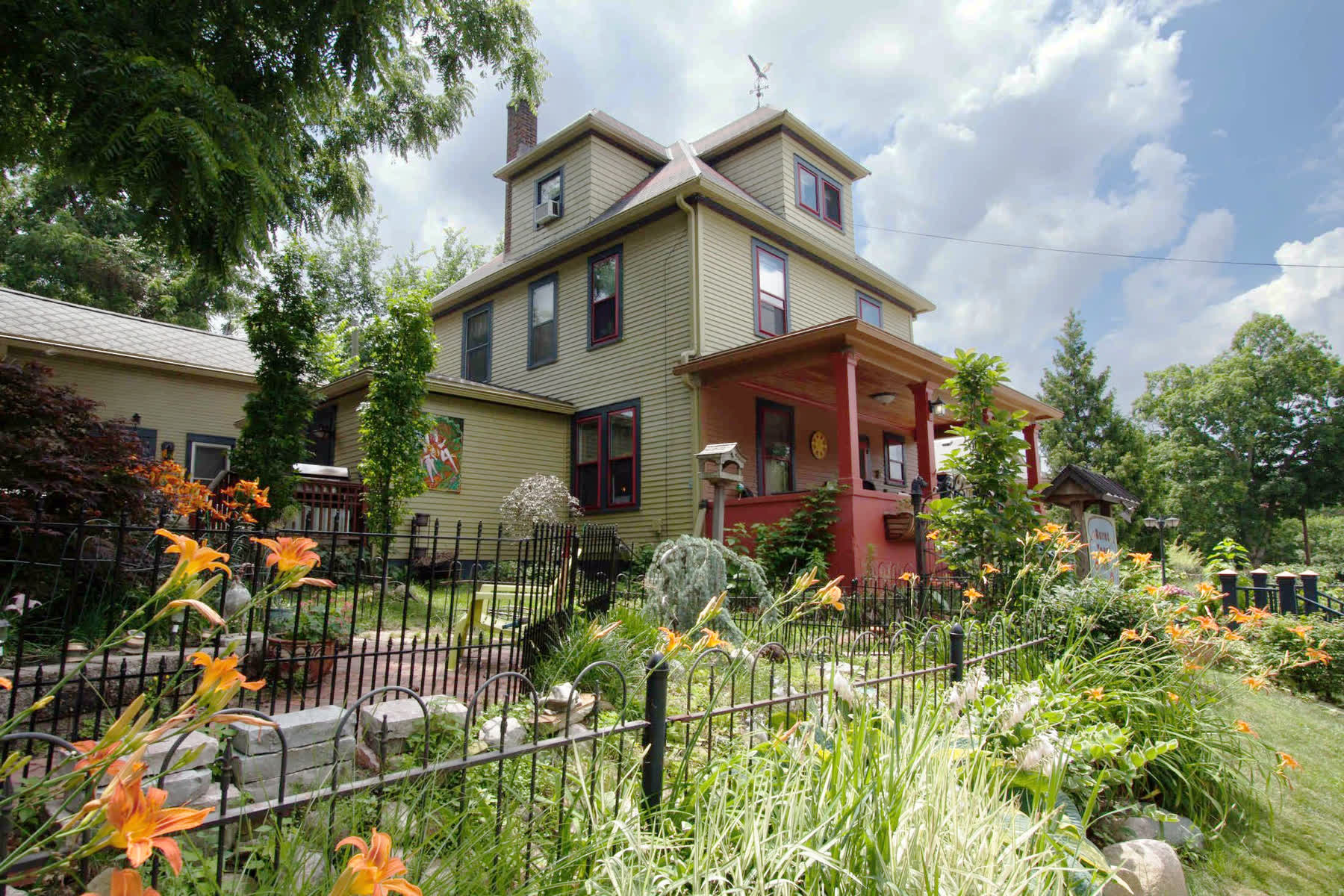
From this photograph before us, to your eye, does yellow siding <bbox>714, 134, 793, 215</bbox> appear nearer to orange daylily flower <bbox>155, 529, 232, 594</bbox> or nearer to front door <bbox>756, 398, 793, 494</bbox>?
front door <bbox>756, 398, 793, 494</bbox>

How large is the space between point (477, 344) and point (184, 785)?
48.0 ft

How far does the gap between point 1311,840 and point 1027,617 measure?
174 cm

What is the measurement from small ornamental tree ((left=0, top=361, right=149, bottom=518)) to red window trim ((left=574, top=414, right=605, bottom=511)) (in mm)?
8337

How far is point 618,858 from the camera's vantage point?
6.52 feet

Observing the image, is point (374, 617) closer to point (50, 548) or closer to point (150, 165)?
point (50, 548)

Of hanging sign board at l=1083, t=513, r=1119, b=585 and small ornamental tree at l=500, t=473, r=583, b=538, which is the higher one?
small ornamental tree at l=500, t=473, r=583, b=538

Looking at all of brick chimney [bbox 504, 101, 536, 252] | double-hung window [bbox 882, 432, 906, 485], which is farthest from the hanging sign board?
brick chimney [bbox 504, 101, 536, 252]

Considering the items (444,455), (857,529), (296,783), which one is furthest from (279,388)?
(857,529)

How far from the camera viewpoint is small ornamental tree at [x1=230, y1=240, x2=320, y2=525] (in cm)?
955

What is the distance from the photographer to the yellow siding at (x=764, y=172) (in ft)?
48.4

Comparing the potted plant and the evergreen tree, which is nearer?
the potted plant

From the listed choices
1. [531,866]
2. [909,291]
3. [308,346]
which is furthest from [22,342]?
[909,291]

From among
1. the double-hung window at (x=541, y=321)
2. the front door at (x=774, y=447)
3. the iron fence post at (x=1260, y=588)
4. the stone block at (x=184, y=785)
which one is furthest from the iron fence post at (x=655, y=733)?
the double-hung window at (x=541, y=321)

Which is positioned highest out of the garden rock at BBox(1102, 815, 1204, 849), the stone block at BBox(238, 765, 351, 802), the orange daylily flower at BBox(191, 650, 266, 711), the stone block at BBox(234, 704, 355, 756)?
the orange daylily flower at BBox(191, 650, 266, 711)
